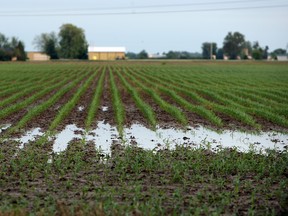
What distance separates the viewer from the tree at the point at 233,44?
6865 inches

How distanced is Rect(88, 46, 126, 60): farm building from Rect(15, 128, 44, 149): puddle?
467ft

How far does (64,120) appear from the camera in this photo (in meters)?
14.9

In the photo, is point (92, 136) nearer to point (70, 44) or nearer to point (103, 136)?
point (103, 136)

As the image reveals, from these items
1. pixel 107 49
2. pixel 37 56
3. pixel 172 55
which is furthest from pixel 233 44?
pixel 37 56

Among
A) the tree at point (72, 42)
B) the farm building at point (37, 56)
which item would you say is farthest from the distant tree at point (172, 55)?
the farm building at point (37, 56)

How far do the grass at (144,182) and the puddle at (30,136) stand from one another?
43.5 inches

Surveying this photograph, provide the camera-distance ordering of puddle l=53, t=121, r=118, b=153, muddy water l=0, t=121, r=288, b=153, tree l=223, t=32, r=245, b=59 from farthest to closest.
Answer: tree l=223, t=32, r=245, b=59
muddy water l=0, t=121, r=288, b=153
puddle l=53, t=121, r=118, b=153

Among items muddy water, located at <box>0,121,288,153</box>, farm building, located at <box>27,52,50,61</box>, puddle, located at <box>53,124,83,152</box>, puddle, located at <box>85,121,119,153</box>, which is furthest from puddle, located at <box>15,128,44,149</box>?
farm building, located at <box>27,52,50,61</box>

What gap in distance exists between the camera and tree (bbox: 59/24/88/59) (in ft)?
→ 453

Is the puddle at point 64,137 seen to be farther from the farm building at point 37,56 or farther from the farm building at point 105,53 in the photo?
the farm building at point 37,56

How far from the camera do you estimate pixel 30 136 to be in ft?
39.5

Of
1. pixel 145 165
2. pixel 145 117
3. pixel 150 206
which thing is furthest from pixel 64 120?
pixel 150 206

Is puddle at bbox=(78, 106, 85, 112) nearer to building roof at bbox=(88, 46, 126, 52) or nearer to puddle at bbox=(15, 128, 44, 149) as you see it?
puddle at bbox=(15, 128, 44, 149)

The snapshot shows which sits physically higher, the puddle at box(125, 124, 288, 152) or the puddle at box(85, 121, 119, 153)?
the puddle at box(85, 121, 119, 153)
